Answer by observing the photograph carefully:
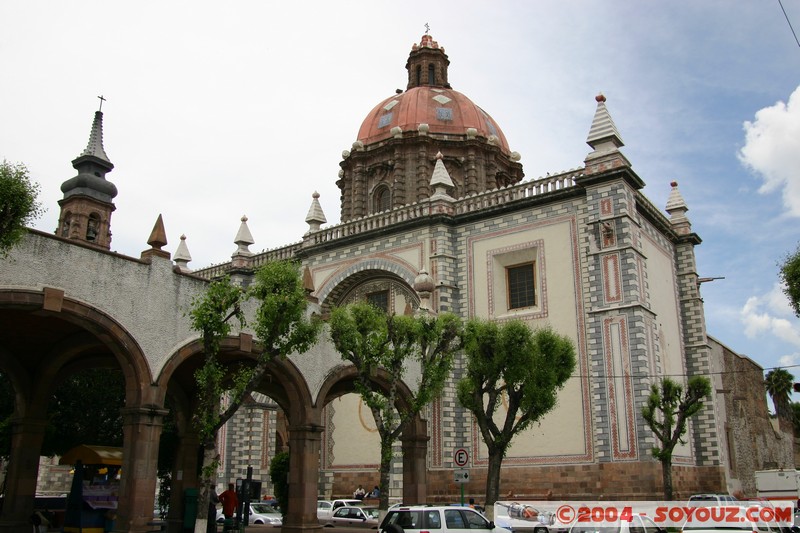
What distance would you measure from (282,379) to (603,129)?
15973mm

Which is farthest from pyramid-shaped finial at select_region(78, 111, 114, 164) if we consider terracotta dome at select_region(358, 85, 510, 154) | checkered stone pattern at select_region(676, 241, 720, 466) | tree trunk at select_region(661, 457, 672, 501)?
tree trunk at select_region(661, 457, 672, 501)

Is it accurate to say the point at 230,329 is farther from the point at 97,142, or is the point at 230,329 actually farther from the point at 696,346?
the point at 97,142

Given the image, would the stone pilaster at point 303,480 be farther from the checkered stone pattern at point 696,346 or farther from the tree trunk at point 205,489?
the checkered stone pattern at point 696,346

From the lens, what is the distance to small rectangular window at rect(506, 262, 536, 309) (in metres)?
30.7

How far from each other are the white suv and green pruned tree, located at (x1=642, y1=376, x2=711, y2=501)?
33.8 ft

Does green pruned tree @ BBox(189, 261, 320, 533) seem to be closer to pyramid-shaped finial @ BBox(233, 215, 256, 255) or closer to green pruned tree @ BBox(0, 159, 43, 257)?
green pruned tree @ BBox(0, 159, 43, 257)

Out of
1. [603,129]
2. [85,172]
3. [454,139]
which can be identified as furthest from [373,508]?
[85,172]

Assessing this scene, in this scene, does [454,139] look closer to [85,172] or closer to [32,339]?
[85,172]

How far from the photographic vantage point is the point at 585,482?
26625mm

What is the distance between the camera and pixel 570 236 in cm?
2950

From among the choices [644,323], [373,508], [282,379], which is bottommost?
[373,508]

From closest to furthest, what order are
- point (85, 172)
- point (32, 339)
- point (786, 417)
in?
point (32, 339) → point (85, 172) → point (786, 417)

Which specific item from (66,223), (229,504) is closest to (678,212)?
(229,504)

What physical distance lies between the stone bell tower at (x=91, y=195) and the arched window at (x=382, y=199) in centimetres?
1435
